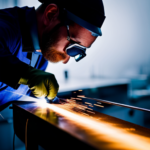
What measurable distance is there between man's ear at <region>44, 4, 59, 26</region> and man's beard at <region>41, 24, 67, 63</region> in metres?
0.07

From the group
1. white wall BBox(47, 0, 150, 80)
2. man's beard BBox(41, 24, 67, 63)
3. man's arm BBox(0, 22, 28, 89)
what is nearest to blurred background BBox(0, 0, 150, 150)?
white wall BBox(47, 0, 150, 80)

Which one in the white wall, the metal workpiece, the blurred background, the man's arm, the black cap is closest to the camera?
the metal workpiece

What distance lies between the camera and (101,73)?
2803 mm

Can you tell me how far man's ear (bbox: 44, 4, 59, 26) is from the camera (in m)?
0.89

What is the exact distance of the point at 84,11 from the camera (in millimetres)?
856

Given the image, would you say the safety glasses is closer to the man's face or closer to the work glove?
the man's face

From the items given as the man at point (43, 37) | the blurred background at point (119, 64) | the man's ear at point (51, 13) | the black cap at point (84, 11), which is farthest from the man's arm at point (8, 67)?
the blurred background at point (119, 64)

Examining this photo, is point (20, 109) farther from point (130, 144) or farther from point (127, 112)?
point (127, 112)

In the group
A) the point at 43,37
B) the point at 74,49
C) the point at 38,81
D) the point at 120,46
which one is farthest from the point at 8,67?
the point at 120,46

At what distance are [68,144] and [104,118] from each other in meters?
0.34

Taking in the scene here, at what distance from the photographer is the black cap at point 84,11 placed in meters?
0.85

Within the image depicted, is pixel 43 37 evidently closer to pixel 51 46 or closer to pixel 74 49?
pixel 51 46

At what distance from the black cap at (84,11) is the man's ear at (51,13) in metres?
0.05

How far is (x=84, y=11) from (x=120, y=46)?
7.36ft
